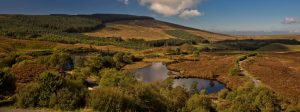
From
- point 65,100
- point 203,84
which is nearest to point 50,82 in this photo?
point 65,100

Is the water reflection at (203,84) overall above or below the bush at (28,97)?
below

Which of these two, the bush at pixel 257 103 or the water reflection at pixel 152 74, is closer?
the bush at pixel 257 103

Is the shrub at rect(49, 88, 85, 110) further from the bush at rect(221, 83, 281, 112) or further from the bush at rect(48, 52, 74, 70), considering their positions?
the bush at rect(48, 52, 74, 70)

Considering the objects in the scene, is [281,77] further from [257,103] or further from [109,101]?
[109,101]

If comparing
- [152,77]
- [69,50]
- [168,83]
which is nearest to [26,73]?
[168,83]

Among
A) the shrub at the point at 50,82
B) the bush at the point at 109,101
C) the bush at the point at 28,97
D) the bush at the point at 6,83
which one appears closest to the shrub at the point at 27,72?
the bush at the point at 6,83

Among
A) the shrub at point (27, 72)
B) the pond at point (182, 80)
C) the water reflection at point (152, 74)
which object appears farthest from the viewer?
the water reflection at point (152, 74)

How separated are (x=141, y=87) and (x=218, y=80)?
6990 cm

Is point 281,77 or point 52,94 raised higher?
point 52,94

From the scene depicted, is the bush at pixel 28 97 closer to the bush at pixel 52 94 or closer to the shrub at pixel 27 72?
the bush at pixel 52 94

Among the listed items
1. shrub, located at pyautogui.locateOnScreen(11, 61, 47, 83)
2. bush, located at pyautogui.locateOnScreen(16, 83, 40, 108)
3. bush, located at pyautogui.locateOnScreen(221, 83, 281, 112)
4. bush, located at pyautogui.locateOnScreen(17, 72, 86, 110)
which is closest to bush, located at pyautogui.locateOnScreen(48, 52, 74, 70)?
shrub, located at pyautogui.locateOnScreen(11, 61, 47, 83)

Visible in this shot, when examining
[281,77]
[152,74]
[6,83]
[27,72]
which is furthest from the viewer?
[152,74]

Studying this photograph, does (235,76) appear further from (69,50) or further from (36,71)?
(69,50)

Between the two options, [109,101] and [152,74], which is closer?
[109,101]
